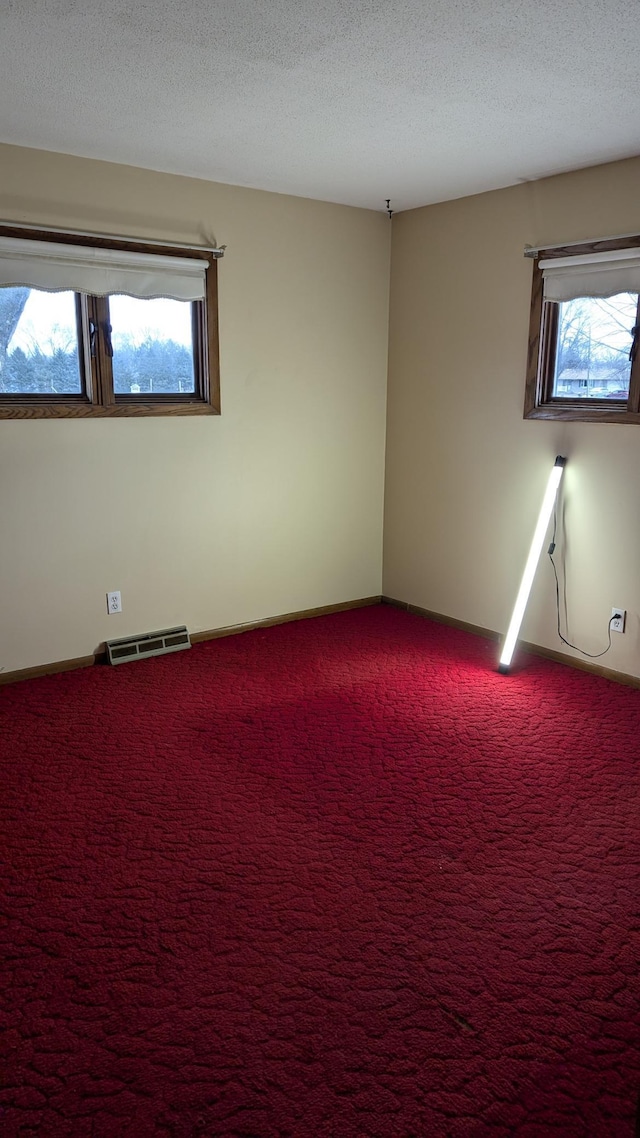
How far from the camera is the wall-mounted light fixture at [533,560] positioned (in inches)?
161

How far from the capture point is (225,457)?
454 cm

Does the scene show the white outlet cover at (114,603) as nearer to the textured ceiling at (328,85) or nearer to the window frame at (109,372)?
the window frame at (109,372)

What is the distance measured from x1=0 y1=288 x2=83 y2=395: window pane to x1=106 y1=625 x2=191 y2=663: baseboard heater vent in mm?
1321

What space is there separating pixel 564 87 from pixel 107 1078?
327 centimetres

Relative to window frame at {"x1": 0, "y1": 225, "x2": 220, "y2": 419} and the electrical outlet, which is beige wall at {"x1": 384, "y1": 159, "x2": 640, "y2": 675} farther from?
window frame at {"x1": 0, "y1": 225, "x2": 220, "y2": 419}

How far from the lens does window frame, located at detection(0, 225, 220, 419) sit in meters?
3.82

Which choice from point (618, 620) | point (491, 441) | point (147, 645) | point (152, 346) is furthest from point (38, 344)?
point (618, 620)

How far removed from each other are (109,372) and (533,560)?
2.35 meters

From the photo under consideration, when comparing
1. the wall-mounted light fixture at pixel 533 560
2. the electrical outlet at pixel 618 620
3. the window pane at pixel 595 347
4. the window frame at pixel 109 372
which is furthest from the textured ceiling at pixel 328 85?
the electrical outlet at pixel 618 620

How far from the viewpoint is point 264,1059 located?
6.07 ft

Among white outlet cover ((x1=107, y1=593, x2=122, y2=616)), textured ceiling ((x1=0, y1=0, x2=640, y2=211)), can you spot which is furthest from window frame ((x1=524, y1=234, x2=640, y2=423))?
white outlet cover ((x1=107, y1=593, x2=122, y2=616))

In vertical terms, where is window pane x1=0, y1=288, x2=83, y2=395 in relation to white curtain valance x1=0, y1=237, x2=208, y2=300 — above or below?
below

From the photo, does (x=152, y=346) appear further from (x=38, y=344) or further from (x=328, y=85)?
(x=328, y=85)

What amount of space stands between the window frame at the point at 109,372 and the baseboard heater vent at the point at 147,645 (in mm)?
1192
